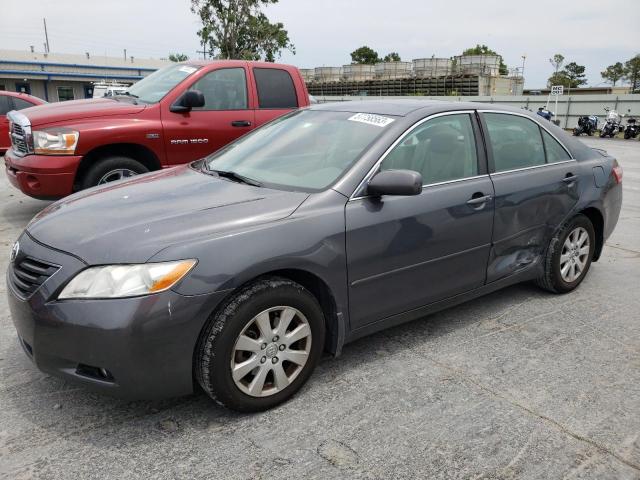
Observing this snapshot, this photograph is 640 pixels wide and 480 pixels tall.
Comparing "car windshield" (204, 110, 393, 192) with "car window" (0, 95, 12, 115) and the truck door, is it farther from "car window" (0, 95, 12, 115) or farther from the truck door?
"car window" (0, 95, 12, 115)

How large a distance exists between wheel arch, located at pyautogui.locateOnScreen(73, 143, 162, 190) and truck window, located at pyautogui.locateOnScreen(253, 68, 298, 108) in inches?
62.9

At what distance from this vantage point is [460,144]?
3.67 meters

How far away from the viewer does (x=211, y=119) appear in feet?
22.0

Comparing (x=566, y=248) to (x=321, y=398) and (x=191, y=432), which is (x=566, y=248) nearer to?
(x=321, y=398)

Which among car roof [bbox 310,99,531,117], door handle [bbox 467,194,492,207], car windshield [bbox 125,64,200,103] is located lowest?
door handle [bbox 467,194,492,207]

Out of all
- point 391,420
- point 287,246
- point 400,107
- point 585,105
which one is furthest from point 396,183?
point 585,105

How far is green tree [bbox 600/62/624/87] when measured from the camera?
284ft

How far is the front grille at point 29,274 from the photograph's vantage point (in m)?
2.51

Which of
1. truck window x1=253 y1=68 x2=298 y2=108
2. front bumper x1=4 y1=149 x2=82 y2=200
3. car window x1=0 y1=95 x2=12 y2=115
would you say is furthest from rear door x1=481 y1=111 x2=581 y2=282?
car window x1=0 y1=95 x2=12 y2=115

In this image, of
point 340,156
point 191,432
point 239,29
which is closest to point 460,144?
point 340,156

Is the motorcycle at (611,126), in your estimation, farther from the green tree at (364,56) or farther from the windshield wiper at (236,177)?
A: the green tree at (364,56)

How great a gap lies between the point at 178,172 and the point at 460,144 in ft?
6.20

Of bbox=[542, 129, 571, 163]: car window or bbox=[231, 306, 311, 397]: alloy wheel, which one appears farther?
bbox=[542, 129, 571, 163]: car window

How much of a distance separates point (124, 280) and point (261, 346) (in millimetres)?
717
